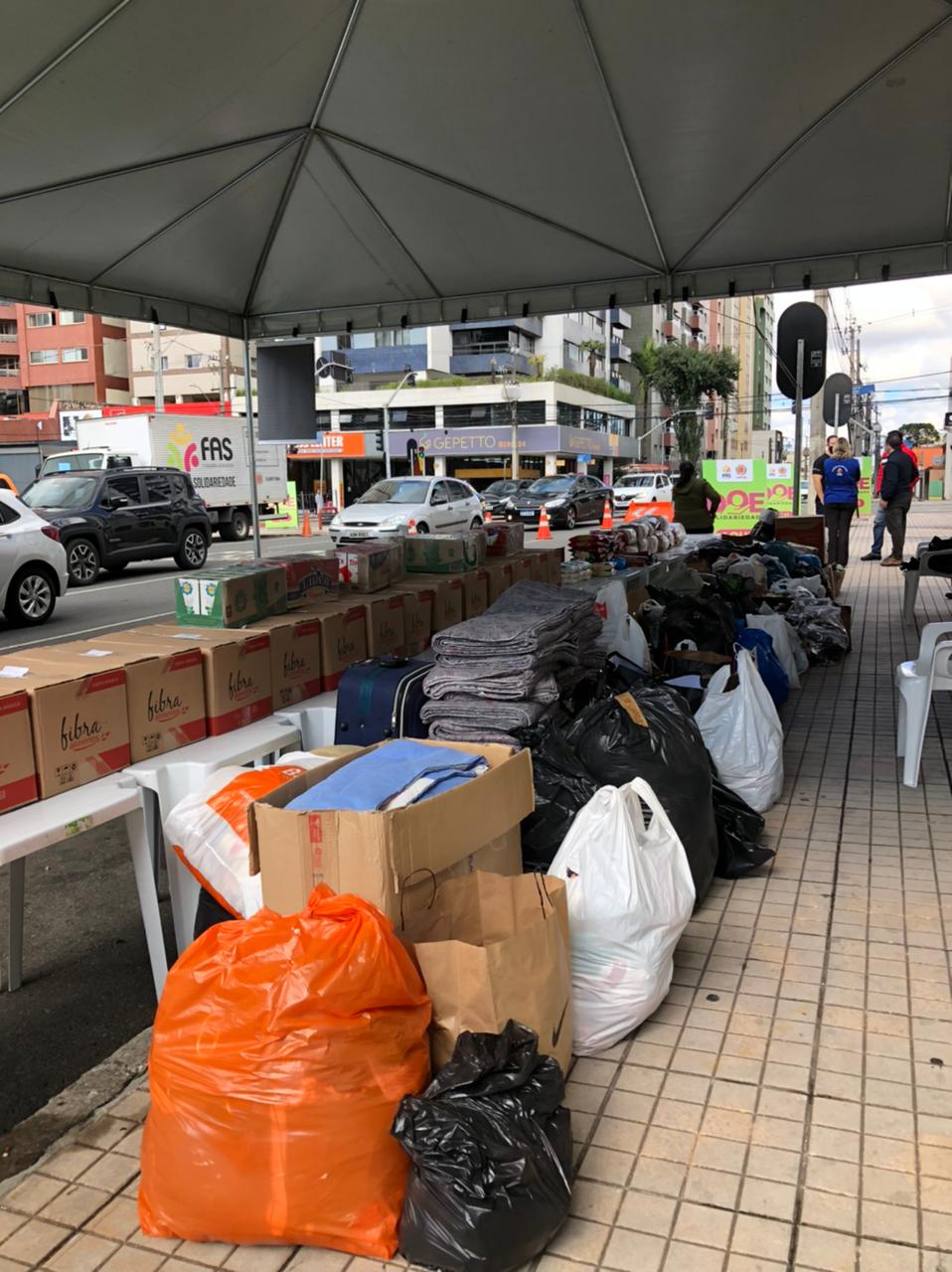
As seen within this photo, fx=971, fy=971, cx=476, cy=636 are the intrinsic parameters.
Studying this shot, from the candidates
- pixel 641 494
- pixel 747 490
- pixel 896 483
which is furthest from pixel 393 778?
pixel 641 494

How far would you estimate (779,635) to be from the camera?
7344 mm

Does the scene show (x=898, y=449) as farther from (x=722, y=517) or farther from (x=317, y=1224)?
(x=317, y=1224)

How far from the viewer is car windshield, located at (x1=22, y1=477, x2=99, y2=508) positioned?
16609 mm

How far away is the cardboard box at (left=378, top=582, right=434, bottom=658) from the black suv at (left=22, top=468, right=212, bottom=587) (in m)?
11.9

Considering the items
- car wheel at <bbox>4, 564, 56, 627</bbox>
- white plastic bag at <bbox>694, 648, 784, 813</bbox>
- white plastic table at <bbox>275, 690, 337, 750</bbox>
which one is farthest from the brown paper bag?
car wheel at <bbox>4, 564, 56, 627</bbox>

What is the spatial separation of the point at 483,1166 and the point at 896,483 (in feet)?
44.3

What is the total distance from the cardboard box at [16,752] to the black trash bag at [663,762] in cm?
199

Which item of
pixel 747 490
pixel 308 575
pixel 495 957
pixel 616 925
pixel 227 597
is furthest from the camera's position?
pixel 747 490

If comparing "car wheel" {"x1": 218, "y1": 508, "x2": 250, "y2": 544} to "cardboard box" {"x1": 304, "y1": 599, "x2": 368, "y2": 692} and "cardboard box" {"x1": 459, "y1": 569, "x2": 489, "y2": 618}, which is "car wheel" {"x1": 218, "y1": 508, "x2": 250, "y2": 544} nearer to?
"cardboard box" {"x1": 459, "y1": 569, "x2": 489, "y2": 618}

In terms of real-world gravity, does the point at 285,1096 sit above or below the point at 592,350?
below

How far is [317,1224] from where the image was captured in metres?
2.11

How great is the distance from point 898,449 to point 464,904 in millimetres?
12731

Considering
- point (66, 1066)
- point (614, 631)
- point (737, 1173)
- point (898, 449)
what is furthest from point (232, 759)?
point (898, 449)

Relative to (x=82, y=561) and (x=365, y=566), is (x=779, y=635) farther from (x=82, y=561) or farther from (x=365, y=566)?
(x=82, y=561)
